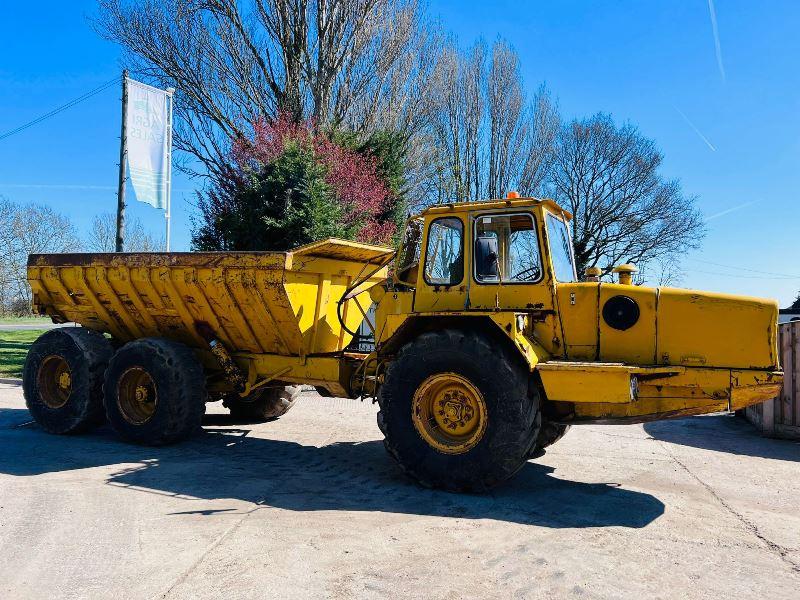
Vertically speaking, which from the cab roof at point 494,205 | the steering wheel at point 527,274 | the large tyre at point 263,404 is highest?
the cab roof at point 494,205

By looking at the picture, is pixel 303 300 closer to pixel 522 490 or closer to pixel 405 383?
pixel 405 383

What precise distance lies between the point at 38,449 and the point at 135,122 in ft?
25.3

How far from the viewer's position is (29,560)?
4184mm

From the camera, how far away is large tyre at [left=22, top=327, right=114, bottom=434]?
8211 mm

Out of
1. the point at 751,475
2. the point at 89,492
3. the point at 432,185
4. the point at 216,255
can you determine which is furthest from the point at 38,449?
the point at 432,185

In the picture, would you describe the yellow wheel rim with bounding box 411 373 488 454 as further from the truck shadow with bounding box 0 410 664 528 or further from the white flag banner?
the white flag banner

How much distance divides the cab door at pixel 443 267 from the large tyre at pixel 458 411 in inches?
15.9

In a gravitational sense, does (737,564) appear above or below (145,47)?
below

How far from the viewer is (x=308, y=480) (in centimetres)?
630

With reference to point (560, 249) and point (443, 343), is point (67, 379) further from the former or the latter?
point (560, 249)

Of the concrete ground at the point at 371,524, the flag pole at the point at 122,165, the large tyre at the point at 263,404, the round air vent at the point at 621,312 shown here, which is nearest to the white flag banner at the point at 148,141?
the flag pole at the point at 122,165

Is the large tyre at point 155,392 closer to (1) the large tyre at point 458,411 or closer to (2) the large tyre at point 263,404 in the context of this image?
(2) the large tyre at point 263,404

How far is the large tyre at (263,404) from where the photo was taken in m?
9.34

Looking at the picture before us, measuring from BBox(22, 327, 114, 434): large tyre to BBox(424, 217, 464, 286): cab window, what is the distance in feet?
15.3
